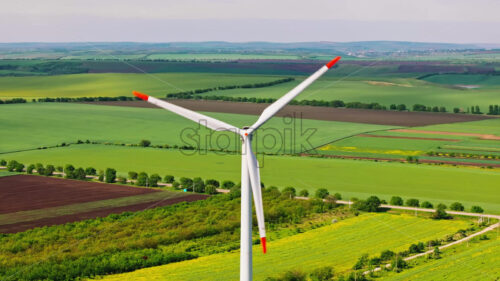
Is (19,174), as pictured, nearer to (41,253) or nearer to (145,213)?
(145,213)

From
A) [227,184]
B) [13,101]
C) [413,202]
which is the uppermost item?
[13,101]

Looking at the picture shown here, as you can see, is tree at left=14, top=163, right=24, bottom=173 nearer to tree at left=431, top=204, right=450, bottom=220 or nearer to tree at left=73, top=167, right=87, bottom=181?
tree at left=73, top=167, right=87, bottom=181

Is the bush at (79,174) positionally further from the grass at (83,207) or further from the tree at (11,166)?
the grass at (83,207)

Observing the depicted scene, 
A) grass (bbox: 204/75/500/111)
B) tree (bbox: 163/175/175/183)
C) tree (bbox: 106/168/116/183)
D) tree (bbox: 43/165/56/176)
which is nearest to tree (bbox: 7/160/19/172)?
tree (bbox: 43/165/56/176)

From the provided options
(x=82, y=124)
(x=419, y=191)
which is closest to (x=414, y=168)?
(x=419, y=191)

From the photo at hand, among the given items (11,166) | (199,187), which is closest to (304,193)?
(199,187)

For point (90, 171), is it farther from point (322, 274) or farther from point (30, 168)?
point (322, 274)

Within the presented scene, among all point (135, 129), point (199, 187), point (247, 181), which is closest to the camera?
point (247, 181)
